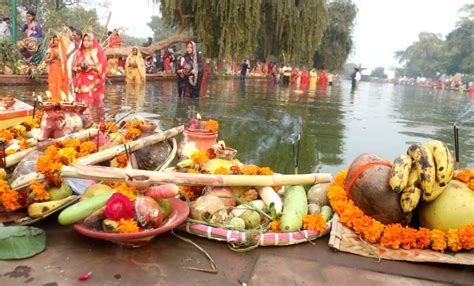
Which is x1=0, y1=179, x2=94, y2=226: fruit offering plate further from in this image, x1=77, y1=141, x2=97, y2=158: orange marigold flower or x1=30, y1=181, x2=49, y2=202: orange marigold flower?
x1=77, y1=141, x2=97, y2=158: orange marigold flower

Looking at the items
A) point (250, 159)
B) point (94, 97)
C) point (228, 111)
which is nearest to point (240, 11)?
point (228, 111)

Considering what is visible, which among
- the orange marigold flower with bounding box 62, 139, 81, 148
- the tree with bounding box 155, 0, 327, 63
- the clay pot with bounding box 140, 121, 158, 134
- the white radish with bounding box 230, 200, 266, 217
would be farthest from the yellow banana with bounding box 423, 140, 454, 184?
the tree with bounding box 155, 0, 327, 63

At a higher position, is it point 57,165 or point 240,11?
point 240,11

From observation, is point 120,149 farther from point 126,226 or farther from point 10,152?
point 126,226

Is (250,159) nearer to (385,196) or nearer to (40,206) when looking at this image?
(385,196)

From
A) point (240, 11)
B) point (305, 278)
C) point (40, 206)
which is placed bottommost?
point (305, 278)

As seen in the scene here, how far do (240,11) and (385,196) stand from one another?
1269 centimetres

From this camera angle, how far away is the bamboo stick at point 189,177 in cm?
288

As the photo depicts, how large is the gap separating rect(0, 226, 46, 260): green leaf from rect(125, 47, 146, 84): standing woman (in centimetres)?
1541

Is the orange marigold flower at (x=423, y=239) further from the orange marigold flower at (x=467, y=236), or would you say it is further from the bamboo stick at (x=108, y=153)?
the bamboo stick at (x=108, y=153)

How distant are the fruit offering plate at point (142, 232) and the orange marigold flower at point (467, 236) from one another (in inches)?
72.1

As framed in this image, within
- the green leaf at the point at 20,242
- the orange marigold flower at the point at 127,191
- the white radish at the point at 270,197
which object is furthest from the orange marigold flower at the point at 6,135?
the white radish at the point at 270,197

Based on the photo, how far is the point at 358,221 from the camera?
299 cm

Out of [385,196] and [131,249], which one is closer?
[131,249]
